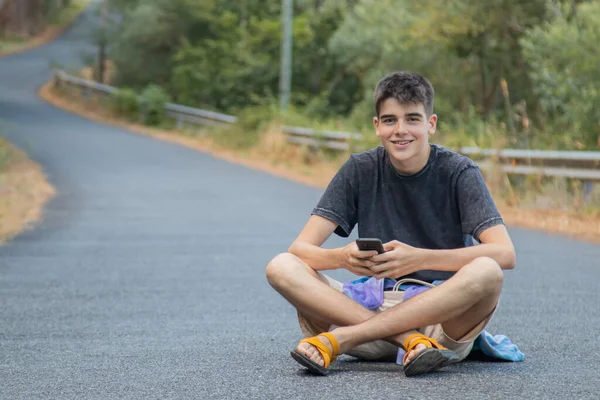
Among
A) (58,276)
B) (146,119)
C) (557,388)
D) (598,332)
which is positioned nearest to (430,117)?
(557,388)

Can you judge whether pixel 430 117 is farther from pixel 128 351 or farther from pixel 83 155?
pixel 83 155

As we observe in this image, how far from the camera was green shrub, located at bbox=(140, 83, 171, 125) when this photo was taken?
41.2 metres

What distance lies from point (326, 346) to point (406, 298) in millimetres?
489

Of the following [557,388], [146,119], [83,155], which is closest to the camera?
[557,388]

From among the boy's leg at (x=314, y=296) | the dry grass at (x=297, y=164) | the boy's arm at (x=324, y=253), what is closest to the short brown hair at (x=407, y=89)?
the boy's arm at (x=324, y=253)

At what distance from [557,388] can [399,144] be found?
4.53 ft

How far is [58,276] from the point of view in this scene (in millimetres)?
10633

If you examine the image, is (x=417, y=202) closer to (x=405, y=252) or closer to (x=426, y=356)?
(x=405, y=252)

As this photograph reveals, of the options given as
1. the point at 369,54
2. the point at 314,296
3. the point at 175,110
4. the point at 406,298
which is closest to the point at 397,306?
the point at 406,298

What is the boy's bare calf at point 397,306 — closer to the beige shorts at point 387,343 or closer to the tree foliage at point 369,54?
the beige shorts at point 387,343

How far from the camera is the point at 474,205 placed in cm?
578

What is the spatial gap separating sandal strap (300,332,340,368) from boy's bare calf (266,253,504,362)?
0.04m

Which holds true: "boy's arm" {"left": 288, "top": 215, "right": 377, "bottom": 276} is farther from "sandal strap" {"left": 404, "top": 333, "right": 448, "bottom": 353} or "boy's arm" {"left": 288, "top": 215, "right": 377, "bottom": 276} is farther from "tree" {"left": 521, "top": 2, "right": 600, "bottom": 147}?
"tree" {"left": 521, "top": 2, "right": 600, "bottom": 147}

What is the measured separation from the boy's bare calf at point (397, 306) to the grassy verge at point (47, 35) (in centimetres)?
6373
